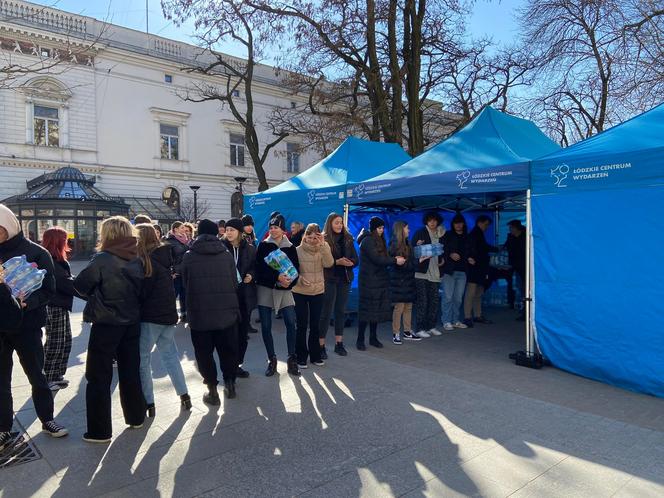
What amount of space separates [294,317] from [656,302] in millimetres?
3715

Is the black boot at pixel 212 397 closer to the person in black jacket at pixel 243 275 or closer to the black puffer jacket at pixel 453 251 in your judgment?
the person in black jacket at pixel 243 275

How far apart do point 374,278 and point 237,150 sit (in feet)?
99.7

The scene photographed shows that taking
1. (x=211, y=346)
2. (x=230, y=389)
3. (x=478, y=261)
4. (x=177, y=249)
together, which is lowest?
(x=230, y=389)

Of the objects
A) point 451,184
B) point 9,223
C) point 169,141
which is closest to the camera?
point 9,223

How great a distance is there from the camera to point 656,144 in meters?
4.66

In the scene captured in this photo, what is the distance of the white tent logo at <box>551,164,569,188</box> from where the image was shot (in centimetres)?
525

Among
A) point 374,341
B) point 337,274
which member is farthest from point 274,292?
point 374,341

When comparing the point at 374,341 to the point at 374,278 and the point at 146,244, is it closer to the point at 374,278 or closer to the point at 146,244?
the point at 374,278

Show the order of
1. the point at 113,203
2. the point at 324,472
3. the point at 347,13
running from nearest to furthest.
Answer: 1. the point at 324,472
2. the point at 347,13
3. the point at 113,203

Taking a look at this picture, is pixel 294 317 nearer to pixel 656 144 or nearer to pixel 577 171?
pixel 577 171

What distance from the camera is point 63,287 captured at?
16.3 feet

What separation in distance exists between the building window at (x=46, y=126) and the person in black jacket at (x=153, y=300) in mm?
27271

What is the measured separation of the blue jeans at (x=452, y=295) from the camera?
25.7ft

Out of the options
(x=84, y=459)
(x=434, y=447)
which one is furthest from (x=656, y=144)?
(x=84, y=459)
